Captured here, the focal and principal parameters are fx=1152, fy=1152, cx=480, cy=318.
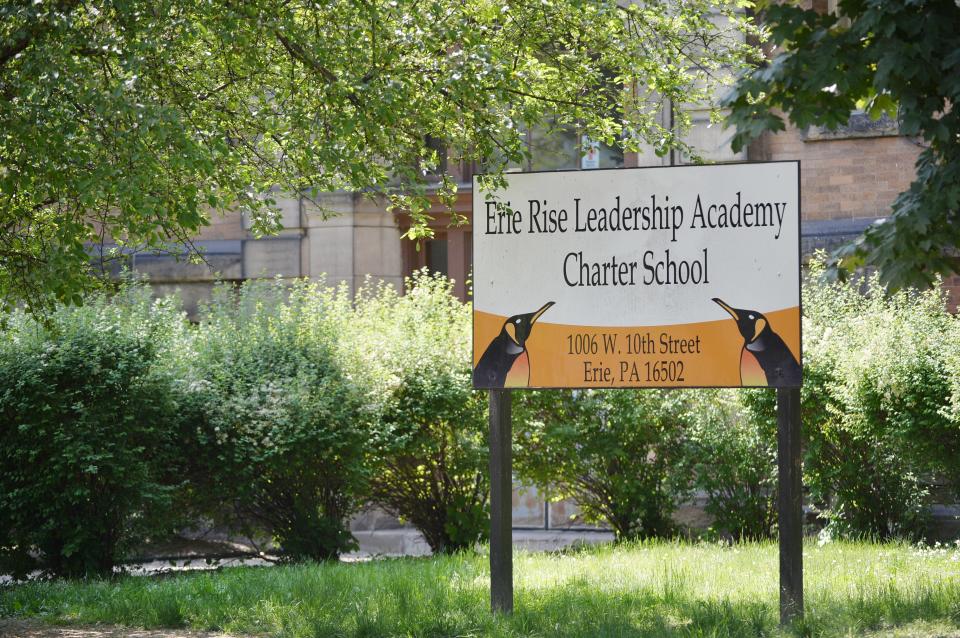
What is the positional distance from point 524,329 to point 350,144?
1649 mm

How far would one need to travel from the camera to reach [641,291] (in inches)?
290

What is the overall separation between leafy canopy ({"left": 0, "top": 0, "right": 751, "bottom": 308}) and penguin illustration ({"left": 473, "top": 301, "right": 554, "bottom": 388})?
3.56 feet

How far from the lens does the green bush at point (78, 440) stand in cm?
1064

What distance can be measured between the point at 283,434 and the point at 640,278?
17.4ft

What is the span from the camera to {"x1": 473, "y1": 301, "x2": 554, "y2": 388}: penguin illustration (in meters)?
7.53

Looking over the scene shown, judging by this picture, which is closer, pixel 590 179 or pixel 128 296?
pixel 590 179

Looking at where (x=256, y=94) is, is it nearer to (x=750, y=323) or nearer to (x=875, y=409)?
(x=750, y=323)

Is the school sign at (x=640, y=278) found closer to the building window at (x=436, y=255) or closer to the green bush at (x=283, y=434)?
the green bush at (x=283, y=434)

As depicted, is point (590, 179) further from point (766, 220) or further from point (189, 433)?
point (189, 433)

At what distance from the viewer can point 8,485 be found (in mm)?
10812

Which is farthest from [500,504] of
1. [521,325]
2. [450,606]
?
[521,325]

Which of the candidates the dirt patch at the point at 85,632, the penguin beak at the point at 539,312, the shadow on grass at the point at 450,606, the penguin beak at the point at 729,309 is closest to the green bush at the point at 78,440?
the shadow on grass at the point at 450,606

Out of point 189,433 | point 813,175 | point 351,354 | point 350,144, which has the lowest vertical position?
point 189,433

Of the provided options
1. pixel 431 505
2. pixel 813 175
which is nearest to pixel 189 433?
pixel 431 505
